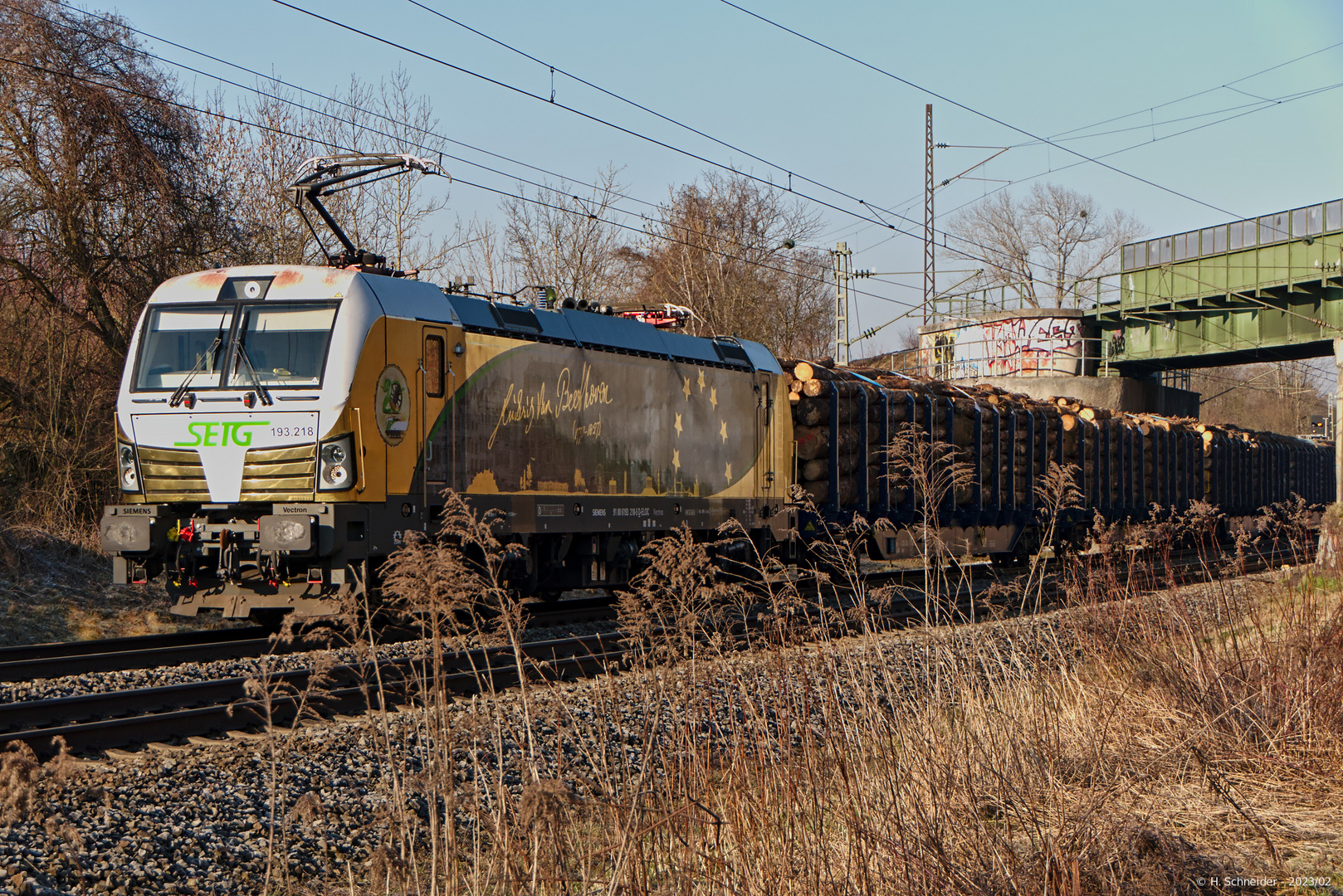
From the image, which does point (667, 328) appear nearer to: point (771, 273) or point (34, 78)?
point (34, 78)

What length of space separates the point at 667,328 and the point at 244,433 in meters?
6.48

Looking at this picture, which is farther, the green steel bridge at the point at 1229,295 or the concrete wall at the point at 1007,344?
the concrete wall at the point at 1007,344

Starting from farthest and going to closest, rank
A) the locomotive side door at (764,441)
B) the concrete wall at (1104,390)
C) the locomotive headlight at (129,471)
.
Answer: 1. the concrete wall at (1104,390)
2. the locomotive side door at (764,441)
3. the locomotive headlight at (129,471)

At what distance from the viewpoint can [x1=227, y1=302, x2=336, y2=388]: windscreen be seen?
969 centimetres

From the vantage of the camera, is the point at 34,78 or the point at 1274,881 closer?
the point at 1274,881

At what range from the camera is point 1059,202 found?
67.8 meters

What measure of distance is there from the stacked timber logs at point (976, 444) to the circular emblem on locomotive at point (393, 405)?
5.35 metres

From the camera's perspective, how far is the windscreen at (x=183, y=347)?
32.6ft

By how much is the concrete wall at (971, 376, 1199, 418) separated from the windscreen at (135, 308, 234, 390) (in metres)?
32.3

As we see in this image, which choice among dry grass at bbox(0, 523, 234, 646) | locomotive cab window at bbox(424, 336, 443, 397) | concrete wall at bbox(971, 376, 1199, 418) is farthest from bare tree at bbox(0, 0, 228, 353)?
concrete wall at bbox(971, 376, 1199, 418)

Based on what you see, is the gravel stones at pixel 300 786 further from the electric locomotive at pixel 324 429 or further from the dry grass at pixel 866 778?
the electric locomotive at pixel 324 429

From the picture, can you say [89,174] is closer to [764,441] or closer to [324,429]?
[324,429]

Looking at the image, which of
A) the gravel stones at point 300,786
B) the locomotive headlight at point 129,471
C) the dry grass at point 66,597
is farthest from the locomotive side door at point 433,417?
the dry grass at point 66,597

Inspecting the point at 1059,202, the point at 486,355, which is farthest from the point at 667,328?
the point at 1059,202
